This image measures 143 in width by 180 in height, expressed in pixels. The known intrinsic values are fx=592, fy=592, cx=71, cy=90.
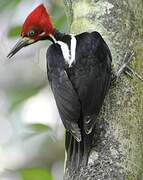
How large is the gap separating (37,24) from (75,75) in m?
0.48

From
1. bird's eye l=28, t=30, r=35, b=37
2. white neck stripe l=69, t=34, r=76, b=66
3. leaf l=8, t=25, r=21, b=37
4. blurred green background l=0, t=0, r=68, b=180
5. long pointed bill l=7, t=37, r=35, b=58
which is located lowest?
blurred green background l=0, t=0, r=68, b=180

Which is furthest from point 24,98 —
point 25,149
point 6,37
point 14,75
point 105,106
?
point 14,75

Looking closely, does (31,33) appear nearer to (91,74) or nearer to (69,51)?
(69,51)

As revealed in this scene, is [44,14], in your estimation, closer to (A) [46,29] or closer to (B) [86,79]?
(A) [46,29]

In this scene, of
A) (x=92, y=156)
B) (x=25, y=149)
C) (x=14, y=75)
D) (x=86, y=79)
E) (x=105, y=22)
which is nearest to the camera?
(x=92, y=156)

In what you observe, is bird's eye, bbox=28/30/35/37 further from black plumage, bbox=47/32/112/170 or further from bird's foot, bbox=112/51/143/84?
bird's foot, bbox=112/51/143/84

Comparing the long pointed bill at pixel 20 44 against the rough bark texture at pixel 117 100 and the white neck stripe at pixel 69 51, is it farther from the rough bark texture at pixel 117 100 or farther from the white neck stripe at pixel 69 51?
the rough bark texture at pixel 117 100

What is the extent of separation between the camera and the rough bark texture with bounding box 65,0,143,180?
2.60 meters

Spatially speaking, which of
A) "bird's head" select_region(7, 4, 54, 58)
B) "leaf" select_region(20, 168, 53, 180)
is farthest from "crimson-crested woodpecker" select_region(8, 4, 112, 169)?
"leaf" select_region(20, 168, 53, 180)

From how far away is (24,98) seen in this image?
324 cm

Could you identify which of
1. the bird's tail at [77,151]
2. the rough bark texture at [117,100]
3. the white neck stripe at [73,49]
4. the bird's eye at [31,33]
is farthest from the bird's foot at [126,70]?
the bird's eye at [31,33]

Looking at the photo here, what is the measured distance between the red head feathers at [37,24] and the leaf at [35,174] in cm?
78

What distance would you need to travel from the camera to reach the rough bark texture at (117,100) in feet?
8.52

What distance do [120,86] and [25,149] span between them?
160 centimetres
